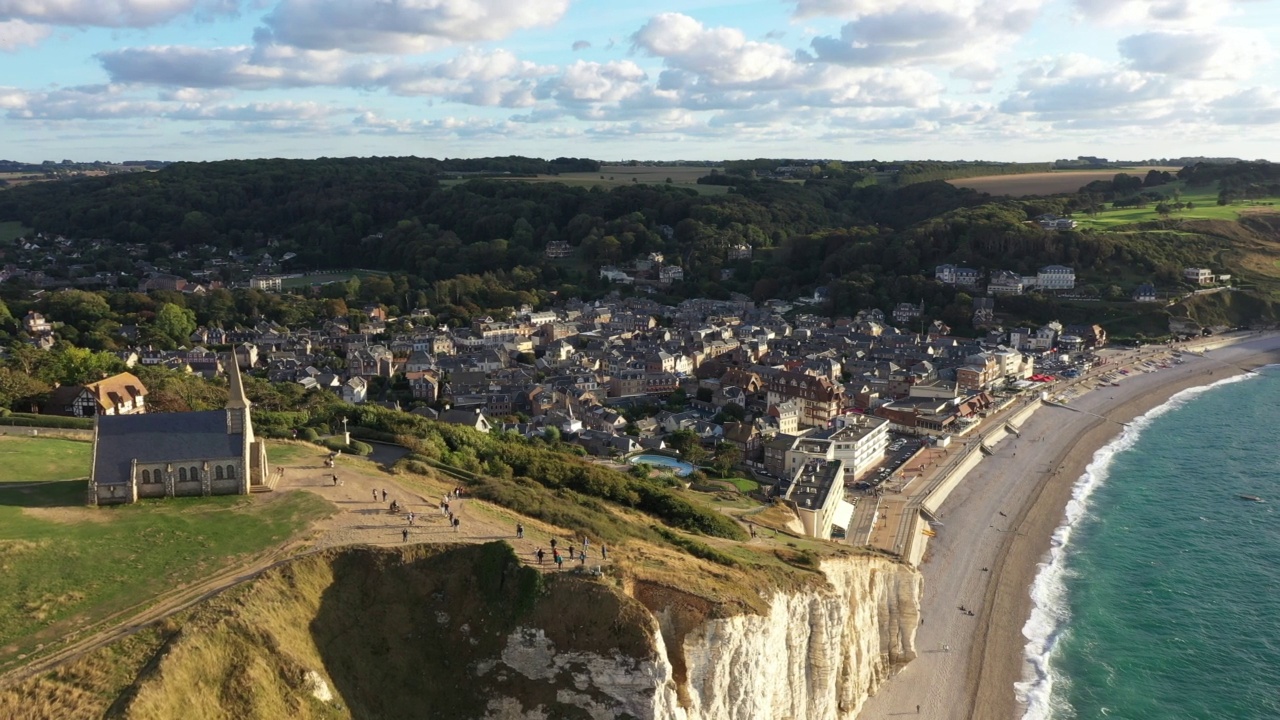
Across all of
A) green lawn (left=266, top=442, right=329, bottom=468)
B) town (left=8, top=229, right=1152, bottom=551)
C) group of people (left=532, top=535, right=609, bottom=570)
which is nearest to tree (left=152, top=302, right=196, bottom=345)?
town (left=8, top=229, right=1152, bottom=551)

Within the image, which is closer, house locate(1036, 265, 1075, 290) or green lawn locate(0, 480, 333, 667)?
green lawn locate(0, 480, 333, 667)

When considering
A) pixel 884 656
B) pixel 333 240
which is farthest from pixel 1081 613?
pixel 333 240

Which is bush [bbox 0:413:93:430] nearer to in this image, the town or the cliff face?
the town

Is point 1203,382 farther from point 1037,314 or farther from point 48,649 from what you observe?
point 48,649

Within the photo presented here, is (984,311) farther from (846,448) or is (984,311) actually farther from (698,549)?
(698,549)

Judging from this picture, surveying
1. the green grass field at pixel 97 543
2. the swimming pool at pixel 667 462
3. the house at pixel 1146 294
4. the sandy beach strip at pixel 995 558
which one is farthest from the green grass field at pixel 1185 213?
the green grass field at pixel 97 543

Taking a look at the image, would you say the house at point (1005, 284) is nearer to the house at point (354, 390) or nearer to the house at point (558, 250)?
the house at point (558, 250)
